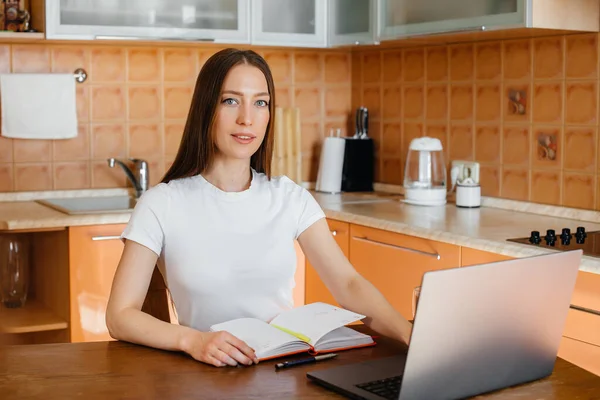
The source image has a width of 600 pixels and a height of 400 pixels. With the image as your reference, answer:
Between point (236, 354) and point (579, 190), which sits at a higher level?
point (579, 190)

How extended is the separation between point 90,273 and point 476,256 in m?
1.42

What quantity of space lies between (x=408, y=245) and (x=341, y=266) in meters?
1.08

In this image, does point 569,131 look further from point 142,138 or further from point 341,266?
point 142,138

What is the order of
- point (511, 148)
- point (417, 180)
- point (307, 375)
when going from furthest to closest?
point (417, 180) → point (511, 148) → point (307, 375)

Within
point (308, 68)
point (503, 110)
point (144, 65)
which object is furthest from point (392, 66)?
point (144, 65)

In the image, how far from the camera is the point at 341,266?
2.05m

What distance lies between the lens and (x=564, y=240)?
106 inches

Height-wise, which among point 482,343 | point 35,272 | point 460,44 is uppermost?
point 460,44

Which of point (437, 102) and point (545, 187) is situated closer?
point (545, 187)

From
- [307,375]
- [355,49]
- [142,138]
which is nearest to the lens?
[307,375]

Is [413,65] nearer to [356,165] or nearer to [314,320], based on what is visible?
[356,165]

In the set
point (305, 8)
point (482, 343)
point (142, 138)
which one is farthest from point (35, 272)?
point (482, 343)

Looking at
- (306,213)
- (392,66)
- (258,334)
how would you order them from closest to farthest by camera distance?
(258,334), (306,213), (392,66)

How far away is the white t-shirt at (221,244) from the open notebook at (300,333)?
0.86ft
